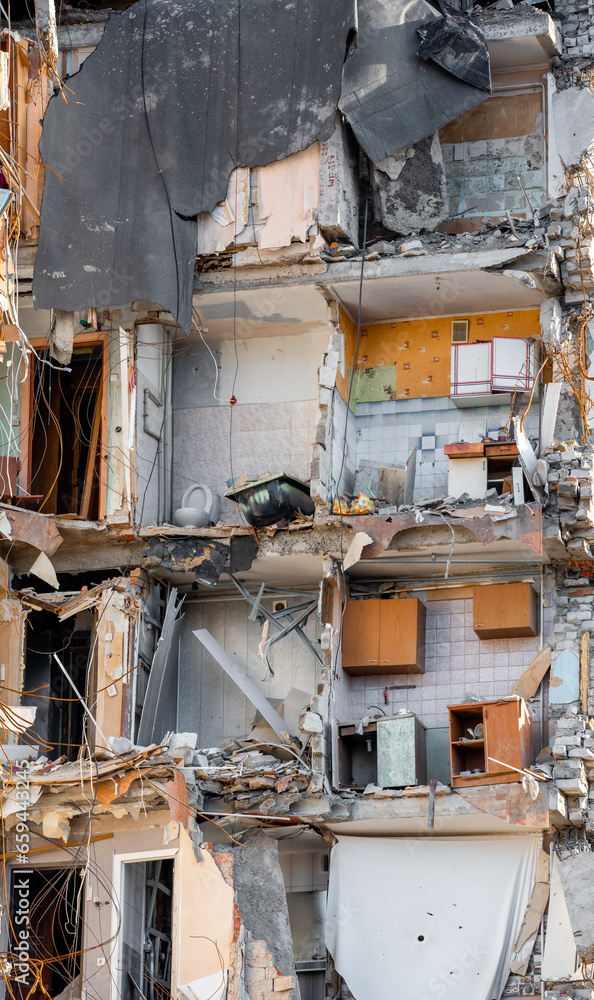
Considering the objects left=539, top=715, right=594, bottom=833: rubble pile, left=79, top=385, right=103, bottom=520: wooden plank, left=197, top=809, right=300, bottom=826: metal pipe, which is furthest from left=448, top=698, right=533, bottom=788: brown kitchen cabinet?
left=79, top=385, right=103, bottom=520: wooden plank

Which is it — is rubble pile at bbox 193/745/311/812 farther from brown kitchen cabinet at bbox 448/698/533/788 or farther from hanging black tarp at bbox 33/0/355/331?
hanging black tarp at bbox 33/0/355/331

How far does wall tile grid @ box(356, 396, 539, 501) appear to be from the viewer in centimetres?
2148

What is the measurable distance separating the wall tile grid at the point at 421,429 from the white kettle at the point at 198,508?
1.98 m

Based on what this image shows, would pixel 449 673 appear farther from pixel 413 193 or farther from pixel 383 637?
pixel 413 193

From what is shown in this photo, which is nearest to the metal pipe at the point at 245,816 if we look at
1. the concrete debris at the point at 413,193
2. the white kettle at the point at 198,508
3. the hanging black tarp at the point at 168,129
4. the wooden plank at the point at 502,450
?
the white kettle at the point at 198,508

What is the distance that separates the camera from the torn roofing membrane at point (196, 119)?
2105 centimetres

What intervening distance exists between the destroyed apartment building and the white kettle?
0.04 m

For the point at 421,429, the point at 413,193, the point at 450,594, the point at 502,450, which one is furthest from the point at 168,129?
the point at 450,594

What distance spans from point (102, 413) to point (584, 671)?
22.6 ft

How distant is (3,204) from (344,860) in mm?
8514

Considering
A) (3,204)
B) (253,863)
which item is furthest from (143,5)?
(253,863)

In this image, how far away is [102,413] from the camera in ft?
69.9

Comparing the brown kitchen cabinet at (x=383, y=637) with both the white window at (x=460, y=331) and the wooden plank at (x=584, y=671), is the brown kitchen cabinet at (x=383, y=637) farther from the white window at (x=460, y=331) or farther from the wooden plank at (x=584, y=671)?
the white window at (x=460, y=331)

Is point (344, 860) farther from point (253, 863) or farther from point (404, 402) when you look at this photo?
point (404, 402)
